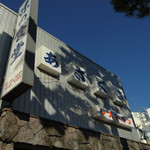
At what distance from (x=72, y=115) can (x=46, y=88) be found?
198cm

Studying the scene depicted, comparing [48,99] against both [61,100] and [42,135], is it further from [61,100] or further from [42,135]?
[42,135]

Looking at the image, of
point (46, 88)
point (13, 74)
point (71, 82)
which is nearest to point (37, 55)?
point (46, 88)

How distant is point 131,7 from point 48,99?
729 cm

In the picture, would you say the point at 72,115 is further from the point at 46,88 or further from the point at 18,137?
the point at 18,137

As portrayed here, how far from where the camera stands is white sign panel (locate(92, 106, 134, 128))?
9012mm

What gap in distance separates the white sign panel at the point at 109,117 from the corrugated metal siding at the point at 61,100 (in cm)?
37

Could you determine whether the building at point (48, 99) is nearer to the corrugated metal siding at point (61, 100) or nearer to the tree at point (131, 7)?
the corrugated metal siding at point (61, 100)

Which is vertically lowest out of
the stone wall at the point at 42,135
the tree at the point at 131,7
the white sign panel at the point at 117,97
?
the stone wall at the point at 42,135

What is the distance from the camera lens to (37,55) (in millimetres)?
8648

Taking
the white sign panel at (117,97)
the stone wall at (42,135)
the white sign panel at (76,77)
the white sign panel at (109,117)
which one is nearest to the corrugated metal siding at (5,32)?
the stone wall at (42,135)

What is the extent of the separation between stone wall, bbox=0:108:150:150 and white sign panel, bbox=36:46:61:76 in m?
3.21

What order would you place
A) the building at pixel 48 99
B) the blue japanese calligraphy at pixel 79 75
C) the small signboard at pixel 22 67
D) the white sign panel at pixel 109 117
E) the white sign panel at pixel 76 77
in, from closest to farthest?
1. the small signboard at pixel 22 67
2. the building at pixel 48 99
3. the white sign panel at pixel 109 117
4. the white sign panel at pixel 76 77
5. the blue japanese calligraphy at pixel 79 75

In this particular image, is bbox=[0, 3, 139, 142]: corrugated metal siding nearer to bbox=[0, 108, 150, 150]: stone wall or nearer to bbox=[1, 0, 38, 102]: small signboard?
bbox=[0, 108, 150, 150]: stone wall

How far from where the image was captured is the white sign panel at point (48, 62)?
8.23m
